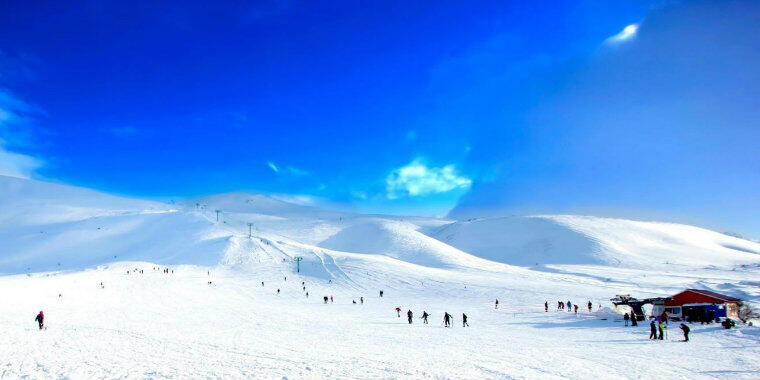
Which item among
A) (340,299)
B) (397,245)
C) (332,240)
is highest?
(332,240)

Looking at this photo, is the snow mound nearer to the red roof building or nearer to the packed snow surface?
the packed snow surface

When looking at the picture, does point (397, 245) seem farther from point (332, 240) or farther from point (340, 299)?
point (340, 299)

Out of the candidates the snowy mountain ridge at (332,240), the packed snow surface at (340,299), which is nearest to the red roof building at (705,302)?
the packed snow surface at (340,299)

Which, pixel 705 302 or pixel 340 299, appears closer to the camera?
pixel 705 302

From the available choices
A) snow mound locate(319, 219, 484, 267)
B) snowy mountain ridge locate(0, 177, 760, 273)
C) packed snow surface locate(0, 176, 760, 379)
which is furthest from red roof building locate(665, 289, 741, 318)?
snow mound locate(319, 219, 484, 267)

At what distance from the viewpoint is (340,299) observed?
46375mm

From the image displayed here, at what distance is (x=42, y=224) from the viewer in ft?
367

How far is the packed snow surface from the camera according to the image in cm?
1519

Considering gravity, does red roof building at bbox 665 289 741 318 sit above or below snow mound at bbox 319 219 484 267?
below

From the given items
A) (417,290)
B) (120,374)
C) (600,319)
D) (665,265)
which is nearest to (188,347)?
Answer: (120,374)

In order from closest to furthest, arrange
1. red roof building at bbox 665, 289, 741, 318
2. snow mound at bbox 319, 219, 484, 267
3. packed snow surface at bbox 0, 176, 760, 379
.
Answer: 1. packed snow surface at bbox 0, 176, 760, 379
2. red roof building at bbox 665, 289, 741, 318
3. snow mound at bbox 319, 219, 484, 267

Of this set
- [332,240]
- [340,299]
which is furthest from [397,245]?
[340,299]

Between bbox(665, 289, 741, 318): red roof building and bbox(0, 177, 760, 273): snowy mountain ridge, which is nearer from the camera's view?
bbox(665, 289, 741, 318): red roof building

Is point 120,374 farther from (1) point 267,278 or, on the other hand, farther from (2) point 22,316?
(1) point 267,278
